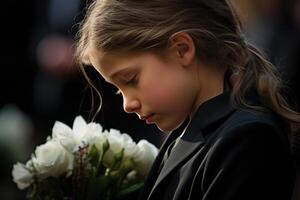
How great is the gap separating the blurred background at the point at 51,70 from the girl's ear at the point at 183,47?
0.99m

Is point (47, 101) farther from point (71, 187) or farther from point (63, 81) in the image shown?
point (71, 187)

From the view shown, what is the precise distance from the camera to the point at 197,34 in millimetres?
1797

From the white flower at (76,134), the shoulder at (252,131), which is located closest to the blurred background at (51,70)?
the white flower at (76,134)

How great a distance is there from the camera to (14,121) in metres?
3.72

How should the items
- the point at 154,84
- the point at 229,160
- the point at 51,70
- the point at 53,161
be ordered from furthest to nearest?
the point at 51,70 → the point at 53,161 → the point at 154,84 → the point at 229,160

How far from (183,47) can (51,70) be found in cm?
283

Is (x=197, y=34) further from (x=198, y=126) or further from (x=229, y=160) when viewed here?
(x=229, y=160)

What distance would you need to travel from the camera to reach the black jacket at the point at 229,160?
5.29ft

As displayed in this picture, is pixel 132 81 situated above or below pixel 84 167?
above

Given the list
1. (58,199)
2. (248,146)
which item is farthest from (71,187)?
(248,146)

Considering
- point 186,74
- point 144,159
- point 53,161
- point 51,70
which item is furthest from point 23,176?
point 51,70

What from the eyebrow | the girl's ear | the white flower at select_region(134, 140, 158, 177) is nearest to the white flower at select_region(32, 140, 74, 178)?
the white flower at select_region(134, 140, 158, 177)

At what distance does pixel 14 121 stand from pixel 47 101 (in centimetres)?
100

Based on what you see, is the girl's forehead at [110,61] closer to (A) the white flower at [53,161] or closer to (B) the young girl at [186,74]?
(B) the young girl at [186,74]
